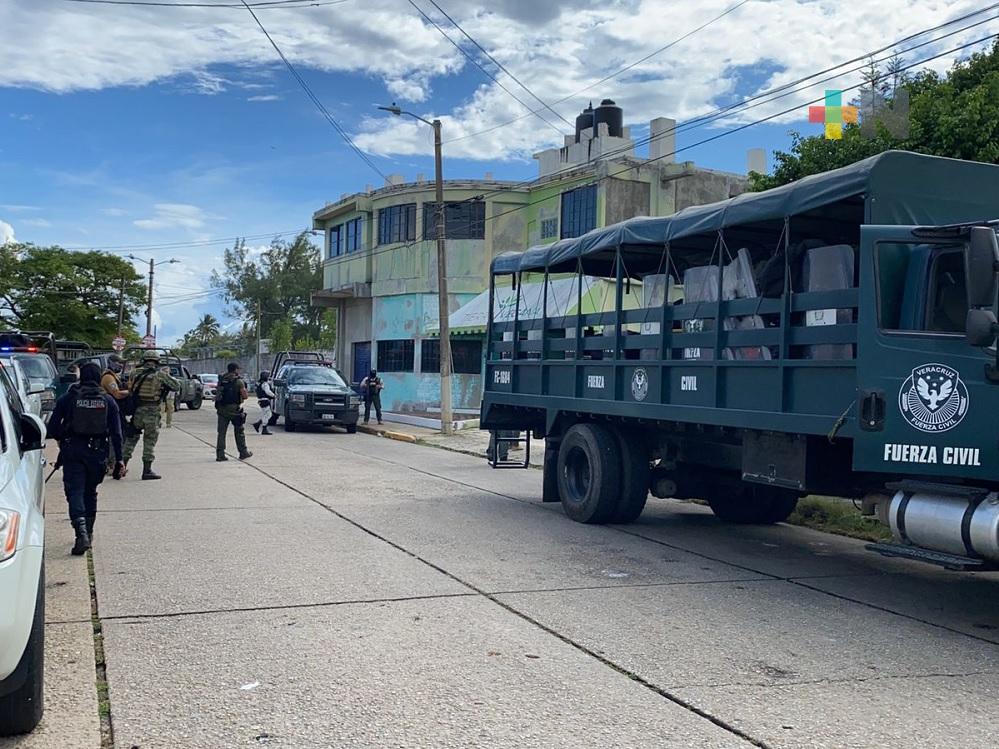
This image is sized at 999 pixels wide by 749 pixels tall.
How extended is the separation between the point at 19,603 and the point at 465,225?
2978cm

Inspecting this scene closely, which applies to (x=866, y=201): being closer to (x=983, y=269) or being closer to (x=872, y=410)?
(x=983, y=269)

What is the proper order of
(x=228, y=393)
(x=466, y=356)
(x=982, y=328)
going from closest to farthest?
(x=982, y=328) → (x=228, y=393) → (x=466, y=356)

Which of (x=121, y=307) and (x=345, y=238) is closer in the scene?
(x=345, y=238)

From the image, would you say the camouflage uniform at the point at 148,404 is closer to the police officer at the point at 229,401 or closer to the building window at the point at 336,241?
the police officer at the point at 229,401

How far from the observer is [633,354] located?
10.0m

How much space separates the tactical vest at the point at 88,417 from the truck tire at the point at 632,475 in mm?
5119

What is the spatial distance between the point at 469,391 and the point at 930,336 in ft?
87.5

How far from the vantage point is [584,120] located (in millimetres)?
33219

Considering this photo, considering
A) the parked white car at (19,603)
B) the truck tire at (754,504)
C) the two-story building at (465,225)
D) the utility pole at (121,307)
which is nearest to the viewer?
the parked white car at (19,603)

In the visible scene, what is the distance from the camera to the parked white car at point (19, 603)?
3.97 metres

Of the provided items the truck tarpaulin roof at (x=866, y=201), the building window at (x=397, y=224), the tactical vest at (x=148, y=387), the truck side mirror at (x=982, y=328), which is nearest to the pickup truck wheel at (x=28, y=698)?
the truck side mirror at (x=982, y=328)

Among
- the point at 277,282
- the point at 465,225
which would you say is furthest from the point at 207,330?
the point at 465,225

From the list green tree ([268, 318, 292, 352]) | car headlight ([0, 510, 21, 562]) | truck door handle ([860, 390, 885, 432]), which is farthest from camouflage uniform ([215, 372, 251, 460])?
green tree ([268, 318, 292, 352])

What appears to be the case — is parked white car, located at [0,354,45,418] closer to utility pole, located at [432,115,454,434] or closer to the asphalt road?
the asphalt road
